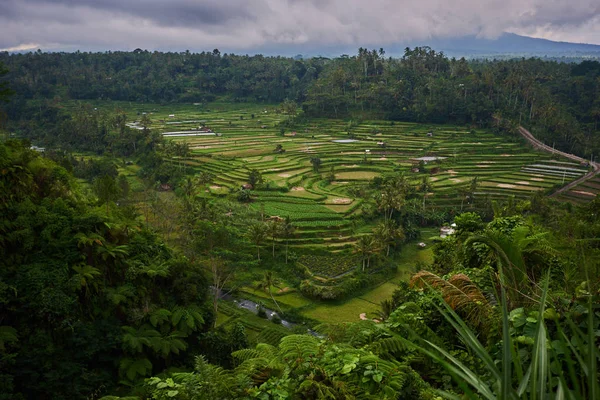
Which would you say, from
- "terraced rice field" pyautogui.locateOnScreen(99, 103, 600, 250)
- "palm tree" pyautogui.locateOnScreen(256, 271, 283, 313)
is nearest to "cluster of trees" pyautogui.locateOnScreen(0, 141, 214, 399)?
"palm tree" pyautogui.locateOnScreen(256, 271, 283, 313)

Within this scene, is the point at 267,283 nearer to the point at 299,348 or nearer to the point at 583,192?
the point at 299,348

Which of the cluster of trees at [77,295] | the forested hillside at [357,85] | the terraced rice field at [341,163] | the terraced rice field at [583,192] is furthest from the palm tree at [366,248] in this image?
the forested hillside at [357,85]

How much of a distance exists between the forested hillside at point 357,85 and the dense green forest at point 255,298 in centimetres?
2551

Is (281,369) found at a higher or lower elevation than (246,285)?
higher

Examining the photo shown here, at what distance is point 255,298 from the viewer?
63.6 ft

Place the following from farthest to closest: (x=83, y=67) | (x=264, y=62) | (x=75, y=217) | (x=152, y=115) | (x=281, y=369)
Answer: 1. (x=264, y=62)
2. (x=83, y=67)
3. (x=152, y=115)
4. (x=75, y=217)
5. (x=281, y=369)

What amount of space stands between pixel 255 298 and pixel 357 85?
1955 inches

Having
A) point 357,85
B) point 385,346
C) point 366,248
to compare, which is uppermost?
point 357,85

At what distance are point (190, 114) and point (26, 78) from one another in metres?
30.4

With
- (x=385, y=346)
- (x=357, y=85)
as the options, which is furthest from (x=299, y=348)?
(x=357, y=85)

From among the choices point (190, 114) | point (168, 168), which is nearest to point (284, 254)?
point (168, 168)

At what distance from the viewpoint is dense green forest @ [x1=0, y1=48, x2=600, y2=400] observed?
329 centimetres

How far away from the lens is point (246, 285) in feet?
66.7

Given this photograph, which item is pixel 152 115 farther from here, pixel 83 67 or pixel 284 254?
pixel 284 254
